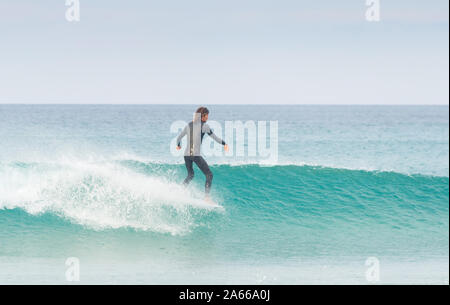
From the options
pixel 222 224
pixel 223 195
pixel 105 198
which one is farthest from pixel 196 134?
pixel 223 195

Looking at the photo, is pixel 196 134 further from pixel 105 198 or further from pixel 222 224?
pixel 105 198

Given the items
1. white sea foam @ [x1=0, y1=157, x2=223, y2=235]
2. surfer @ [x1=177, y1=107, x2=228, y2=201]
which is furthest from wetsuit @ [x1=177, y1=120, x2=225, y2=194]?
white sea foam @ [x1=0, y1=157, x2=223, y2=235]

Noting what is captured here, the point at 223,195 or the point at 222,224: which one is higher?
the point at 223,195

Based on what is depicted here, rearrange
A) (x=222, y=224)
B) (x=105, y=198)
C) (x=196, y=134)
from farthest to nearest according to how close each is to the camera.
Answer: (x=222, y=224)
(x=105, y=198)
(x=196, y=134)

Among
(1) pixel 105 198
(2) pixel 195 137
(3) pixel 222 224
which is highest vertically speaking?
(2) pixel 195 137

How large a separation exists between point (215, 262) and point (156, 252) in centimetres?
105

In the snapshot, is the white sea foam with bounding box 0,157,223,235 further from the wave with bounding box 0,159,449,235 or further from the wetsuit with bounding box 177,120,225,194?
the wetsuit with bounding box 177,120,225,194

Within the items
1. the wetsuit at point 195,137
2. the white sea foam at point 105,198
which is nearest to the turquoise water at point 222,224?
the white sea foam at point 105,198

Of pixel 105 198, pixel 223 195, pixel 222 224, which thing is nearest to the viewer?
pixel 105 198

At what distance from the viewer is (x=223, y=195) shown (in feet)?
40.2

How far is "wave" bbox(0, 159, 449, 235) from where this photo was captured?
361 inches

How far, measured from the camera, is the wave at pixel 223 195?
9172mm
